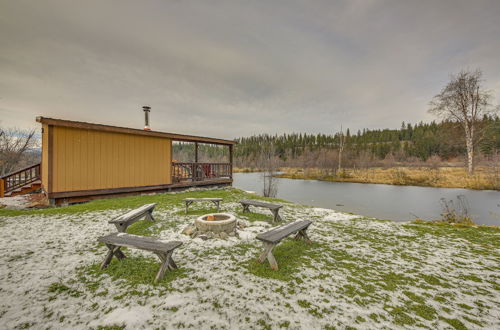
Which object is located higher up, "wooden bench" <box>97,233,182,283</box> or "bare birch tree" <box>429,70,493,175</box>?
"bare birch tree" <box>429,70,493,175</box>

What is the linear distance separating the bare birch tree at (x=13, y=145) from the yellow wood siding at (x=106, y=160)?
11629 millimetres

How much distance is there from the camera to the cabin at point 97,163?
21.1 feet

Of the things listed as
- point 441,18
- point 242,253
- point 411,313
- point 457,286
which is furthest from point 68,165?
point 441,18

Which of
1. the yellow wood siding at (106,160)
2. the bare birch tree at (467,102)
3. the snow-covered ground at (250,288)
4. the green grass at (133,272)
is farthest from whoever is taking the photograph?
the bare birch tree at (467,102)

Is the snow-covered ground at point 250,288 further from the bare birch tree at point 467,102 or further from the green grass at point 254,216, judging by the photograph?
the bare birch tree at point 467,102

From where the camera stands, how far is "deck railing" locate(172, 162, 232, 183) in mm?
10070

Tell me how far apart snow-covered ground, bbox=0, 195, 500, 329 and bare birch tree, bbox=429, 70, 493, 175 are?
20.6m

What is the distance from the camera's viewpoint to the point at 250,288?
2.46 m

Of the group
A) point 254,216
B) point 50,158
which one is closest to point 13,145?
point 50,158

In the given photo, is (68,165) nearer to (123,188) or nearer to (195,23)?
(123,188)

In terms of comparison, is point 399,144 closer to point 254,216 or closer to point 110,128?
point 254,216

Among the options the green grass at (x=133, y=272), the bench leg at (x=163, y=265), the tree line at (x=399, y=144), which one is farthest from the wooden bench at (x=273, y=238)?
the tree line at (x=399, y=144)

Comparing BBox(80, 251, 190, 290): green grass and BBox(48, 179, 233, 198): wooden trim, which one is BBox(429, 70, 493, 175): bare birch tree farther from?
BBox(80, 251, 190, 290): green grass

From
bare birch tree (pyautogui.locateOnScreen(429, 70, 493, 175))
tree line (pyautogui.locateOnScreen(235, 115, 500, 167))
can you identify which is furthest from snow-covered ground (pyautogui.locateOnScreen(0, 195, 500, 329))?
bare birch tree (pyautogui.locateOnScreen(429, 70, 493, 175))
